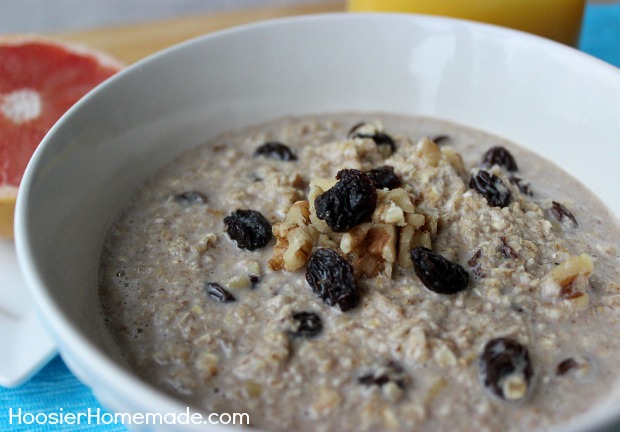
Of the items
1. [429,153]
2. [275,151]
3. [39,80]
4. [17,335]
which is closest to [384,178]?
[429,153]

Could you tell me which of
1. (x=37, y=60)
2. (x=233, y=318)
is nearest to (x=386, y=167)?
(x=233, y=318)

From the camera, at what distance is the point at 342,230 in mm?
1535

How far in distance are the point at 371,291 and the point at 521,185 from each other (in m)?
0.58

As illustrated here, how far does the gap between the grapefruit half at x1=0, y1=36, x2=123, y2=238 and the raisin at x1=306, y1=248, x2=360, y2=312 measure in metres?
1.19

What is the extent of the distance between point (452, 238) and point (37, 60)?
1.59 metres

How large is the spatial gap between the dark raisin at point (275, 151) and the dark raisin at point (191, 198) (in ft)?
0.77

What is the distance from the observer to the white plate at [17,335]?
1.64 meters

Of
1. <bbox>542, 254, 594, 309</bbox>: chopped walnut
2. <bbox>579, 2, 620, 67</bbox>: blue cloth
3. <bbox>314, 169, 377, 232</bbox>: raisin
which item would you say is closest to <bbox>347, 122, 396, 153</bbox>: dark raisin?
<bbox>314, 169, 377, 232</bbox>: raisin

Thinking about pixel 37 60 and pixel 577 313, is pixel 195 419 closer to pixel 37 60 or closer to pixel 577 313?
pixel 577 313

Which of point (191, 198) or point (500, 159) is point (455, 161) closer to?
point (500, 159)

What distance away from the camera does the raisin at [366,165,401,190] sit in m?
1.71

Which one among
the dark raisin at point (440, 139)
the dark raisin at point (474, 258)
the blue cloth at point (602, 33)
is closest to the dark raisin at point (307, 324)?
the dark raisin at point (474, 258)

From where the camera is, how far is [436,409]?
1.28m

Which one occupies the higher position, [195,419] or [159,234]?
[195,419]
